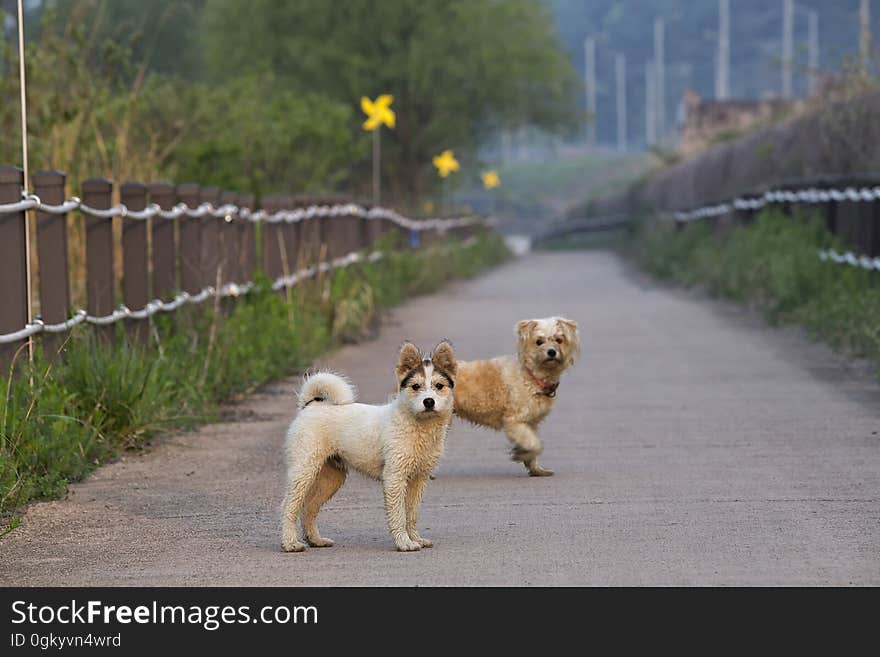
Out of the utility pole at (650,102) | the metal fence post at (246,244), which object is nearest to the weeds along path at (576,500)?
the metal fence post at (246,244)

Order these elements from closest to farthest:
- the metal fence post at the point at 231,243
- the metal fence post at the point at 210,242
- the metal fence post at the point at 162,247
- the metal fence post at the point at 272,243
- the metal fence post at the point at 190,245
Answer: the metal fence post at the point at 162,247 < the metal fence post at the point at 190,245 < the metal fence post at the point at 210,242 < the metal fence post at the point at 231,243 < the metal fence post at the point at 272,243

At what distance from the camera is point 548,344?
1005 cm

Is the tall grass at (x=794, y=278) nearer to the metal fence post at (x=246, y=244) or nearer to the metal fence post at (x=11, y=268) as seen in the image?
the metal fence post at (x=246, y=244)

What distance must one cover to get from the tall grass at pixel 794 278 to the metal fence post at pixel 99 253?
613 cm

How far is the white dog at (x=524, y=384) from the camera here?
33.0 feet

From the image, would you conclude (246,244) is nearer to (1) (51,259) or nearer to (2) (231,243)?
(2) (231,243)

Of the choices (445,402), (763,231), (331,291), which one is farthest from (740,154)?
(445,402)

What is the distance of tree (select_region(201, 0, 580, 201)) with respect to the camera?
43000 mm

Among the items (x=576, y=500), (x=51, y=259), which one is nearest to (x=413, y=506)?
(x=576, y=500)

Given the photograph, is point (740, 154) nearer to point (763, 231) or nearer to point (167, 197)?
point (763, 231)

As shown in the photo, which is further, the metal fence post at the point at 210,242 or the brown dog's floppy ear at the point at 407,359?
the metal fence post at the point at 210,242

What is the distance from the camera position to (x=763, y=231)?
22.4 metres

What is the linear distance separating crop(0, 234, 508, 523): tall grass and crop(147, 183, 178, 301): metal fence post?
0.70 ft
